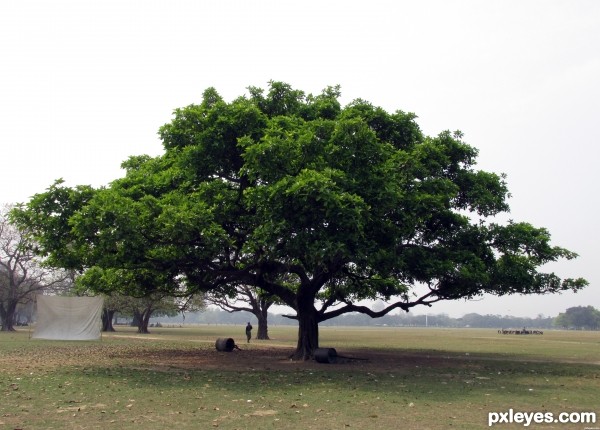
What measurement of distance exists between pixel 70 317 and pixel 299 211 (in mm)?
31149

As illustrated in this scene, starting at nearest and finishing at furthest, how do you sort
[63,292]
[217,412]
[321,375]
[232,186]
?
[217,412] < [321,375] < [232,186] < [63,292]

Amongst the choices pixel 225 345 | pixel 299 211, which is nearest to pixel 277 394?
pixel 299 211

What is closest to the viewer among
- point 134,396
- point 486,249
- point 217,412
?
point 217,412

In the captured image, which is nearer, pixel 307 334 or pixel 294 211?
pixel 294 211

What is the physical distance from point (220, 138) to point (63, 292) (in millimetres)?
69322

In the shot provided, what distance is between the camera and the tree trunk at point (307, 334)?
27953 millimetres

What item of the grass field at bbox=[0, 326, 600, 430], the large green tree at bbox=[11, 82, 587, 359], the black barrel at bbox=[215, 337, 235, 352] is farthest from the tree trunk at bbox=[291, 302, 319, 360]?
the black barrel at bbox=[215, 337, 235, 352]

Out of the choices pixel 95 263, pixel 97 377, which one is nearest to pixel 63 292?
pixel 95 263

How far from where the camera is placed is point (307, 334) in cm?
2853

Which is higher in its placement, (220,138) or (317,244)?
(220,138)

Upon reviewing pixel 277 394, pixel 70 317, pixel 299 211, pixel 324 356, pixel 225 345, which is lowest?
pixel 225 345

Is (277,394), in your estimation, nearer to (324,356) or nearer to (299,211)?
(299,211)

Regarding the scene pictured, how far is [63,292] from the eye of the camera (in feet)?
273

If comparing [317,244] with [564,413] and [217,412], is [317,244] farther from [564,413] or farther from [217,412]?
[564,413]
